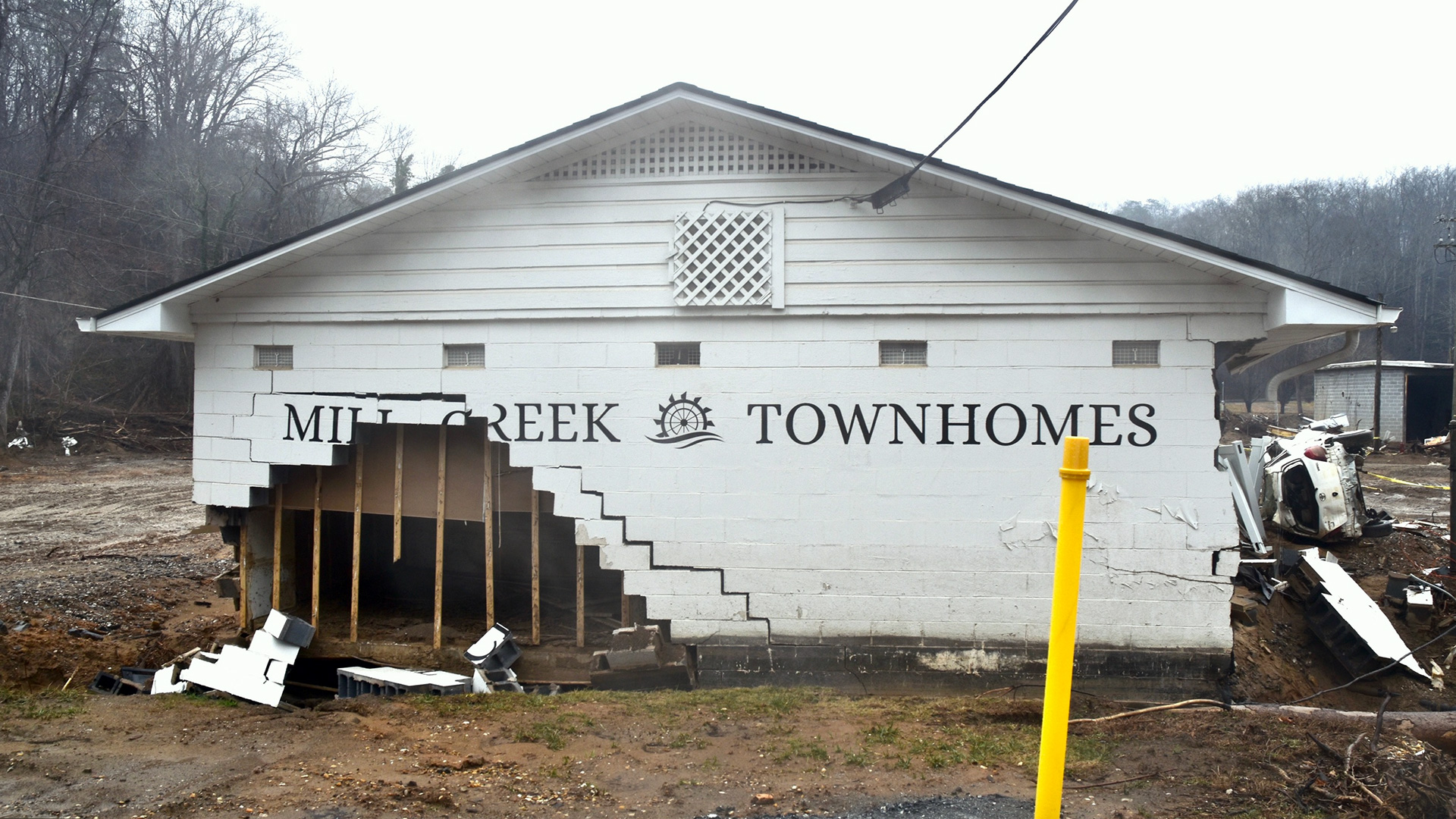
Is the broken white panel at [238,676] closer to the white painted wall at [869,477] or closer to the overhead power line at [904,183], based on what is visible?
the white painted wall at [869,477]

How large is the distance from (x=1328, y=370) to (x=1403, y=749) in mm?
35409

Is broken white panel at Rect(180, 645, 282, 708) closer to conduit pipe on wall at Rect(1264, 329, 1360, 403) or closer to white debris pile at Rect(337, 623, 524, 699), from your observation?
white debris pile at Rect(337, 623, 524, 699)

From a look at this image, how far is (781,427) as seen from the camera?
8.16 meters

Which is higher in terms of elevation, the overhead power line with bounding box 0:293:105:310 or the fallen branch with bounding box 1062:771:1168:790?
the overhead power line with bounding box 0:293:105:310

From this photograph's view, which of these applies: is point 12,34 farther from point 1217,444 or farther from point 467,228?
point 1217,444

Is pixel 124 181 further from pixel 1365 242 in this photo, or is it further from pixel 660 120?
pixel 1365 242

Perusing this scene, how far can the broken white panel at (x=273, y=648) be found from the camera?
8867 mm

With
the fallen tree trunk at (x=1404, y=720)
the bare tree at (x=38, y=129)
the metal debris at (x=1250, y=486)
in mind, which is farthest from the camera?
the bare tree at (x=38, y=129)

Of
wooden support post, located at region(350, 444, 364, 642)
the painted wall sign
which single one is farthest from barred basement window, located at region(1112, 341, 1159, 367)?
Result: wooden support post, located at region(350, 444, 364, 642)

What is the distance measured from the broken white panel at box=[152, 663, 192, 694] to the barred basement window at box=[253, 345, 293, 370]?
3.19 m

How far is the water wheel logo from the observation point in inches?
324

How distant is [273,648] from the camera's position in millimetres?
8906

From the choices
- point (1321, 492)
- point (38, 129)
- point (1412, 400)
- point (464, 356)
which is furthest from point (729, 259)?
point (1412, 400)

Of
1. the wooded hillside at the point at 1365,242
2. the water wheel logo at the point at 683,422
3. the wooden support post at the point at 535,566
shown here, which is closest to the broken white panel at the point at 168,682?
the wooden support post at the point at 535,566
